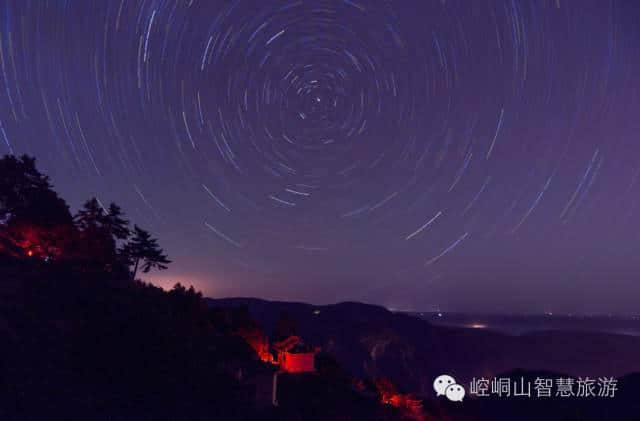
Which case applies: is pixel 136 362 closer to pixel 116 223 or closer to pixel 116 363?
pixel 116 363

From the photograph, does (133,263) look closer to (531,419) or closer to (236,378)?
(236,378)

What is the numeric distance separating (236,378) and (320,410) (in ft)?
26.2

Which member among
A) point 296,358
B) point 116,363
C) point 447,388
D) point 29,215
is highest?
point 29,215

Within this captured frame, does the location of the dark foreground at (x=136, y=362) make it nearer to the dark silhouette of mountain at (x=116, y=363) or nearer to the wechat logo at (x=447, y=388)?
the dark silhouette of mountain at (x=116, y=363)

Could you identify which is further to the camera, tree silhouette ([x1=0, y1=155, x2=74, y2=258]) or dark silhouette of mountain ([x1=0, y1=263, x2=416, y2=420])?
tree silhouette ([x1=0, y1=155, x2=74, y2=258])

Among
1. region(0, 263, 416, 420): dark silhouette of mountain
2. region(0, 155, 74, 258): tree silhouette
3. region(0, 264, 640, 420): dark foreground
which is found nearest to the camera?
region(0, 263, 416, 420): dark silhouette of mountain

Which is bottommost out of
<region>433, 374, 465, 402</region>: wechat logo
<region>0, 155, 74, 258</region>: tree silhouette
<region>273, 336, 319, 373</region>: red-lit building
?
<region>433, 374, 465, 402</region>: wechat logo

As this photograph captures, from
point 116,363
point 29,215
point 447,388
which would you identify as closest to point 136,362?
point 116,363

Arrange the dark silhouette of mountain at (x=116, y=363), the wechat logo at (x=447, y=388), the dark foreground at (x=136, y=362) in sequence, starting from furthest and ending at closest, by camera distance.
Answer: the wechat logo at (x=447, y=388) → the dark foreground at (x=136, y=362) → the dark silhouette of mountain at (x=116, y=363)

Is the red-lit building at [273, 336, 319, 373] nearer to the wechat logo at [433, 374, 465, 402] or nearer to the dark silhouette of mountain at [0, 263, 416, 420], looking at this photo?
the dark silhouette of mountain at [0, 263, 416, 420]

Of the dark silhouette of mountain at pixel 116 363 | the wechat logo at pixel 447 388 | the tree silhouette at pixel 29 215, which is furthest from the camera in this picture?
the wechat logo at pixel 447 388

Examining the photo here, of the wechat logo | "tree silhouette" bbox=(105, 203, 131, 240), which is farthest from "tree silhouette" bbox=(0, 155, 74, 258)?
the wechat logo

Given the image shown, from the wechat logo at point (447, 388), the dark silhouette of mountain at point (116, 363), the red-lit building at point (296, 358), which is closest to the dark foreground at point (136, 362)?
the dark silhouette of mountain at point (116, 363)

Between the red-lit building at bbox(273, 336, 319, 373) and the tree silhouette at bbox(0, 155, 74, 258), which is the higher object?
the tree silhouette at bbox(0, 155, 74, 258)
